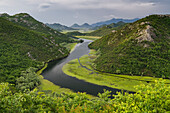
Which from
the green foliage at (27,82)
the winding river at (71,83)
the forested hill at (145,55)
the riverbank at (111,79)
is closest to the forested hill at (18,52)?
the green foliage at (27,82)

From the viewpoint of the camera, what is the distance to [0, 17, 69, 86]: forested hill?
2632 inches

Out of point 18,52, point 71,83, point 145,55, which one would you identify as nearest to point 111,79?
point 71,83

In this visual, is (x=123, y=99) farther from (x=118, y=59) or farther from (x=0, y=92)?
(x=118, y=59)

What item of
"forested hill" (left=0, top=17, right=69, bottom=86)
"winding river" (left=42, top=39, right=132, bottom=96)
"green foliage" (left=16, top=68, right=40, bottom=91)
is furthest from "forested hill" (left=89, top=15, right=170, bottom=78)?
"forested hill" (left=0, top=17, right=69, bottom=86)

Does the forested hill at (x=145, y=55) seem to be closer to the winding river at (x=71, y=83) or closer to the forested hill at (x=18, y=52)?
the winding river at (x=71, y=83)

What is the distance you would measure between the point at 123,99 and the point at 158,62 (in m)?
67.8

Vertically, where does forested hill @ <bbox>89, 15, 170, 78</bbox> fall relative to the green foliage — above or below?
above

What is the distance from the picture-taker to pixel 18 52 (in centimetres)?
9081

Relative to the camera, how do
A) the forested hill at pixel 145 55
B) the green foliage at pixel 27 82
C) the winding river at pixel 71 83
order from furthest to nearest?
1. the forested hill at pixel 145 55
2. the winding river at pixel 71 83
3. the green foliage at pixel 27 82

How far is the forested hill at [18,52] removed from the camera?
6684 cm

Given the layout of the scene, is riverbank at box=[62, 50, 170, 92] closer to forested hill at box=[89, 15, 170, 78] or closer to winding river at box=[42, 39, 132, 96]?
winding river at box=[42, 39, 132, 96]

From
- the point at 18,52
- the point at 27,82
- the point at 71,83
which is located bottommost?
the point at 71,83

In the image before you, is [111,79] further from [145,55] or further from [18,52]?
[18,52]

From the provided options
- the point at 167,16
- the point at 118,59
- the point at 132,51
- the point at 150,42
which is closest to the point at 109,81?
the point at 118,59
